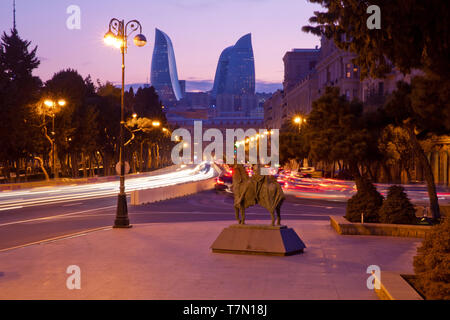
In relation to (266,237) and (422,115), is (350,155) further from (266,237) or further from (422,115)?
(266,237)

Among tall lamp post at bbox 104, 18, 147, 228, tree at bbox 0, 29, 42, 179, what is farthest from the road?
tree at bbox 0, 29, 42, 179

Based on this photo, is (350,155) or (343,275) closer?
(343,275)

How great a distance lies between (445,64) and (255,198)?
244 inches

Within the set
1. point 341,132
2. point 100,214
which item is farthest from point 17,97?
point 341,132

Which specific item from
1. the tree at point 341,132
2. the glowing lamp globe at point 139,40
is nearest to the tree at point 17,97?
the glowing lamp globe at point 139,40

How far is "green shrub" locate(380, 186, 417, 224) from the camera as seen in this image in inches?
683

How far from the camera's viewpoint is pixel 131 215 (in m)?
26.2

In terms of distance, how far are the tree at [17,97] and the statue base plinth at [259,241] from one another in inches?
1894

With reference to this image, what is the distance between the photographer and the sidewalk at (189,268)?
30.5ft

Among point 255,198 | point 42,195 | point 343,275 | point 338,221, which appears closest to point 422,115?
point 338,221

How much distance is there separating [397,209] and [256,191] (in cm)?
575

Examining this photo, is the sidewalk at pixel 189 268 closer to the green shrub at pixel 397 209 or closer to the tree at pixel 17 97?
the green shrub at pixel 397 209

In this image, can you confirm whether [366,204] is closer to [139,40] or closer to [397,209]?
[397,209]

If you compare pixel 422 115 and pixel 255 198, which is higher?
pixel 422 115
